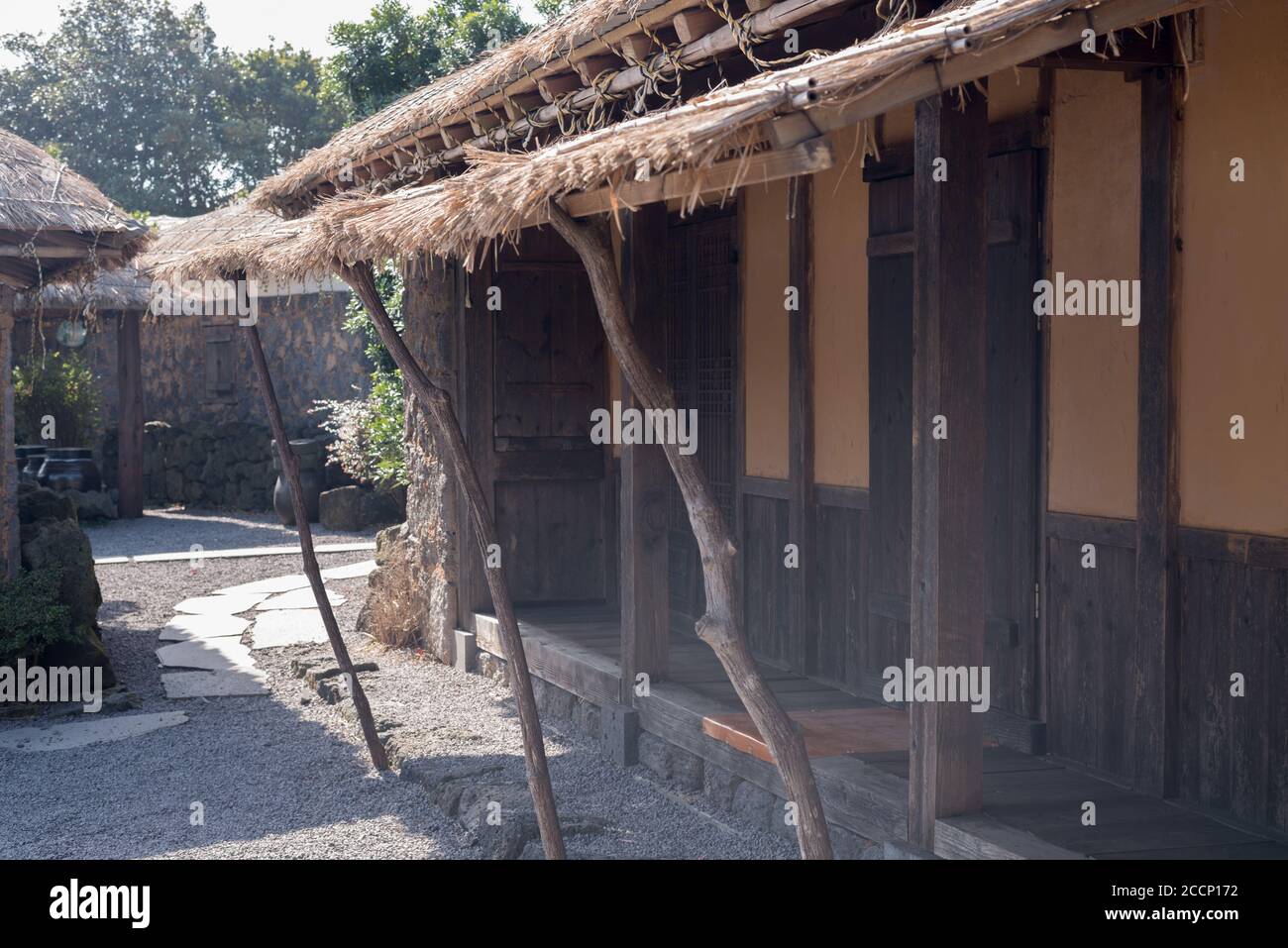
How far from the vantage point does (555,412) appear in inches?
314

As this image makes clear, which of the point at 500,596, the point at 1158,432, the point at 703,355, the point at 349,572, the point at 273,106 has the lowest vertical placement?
the point at 349,572

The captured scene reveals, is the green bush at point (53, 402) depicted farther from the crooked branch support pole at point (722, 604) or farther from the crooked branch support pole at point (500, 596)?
the crooked branch support pole at point (722, 604)

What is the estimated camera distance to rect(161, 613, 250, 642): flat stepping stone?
942 centimetres


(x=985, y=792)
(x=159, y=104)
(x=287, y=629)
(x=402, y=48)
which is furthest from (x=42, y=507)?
(x=159, y=104)

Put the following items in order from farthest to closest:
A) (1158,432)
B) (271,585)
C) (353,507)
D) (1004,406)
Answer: (353,507) → (271,585) → (1004,406) → (1158,432)

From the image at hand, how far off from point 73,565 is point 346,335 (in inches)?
337

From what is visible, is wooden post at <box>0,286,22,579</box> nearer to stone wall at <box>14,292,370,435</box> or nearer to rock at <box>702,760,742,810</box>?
rock at <box>702,760,742,810</box>

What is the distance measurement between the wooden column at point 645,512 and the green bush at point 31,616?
355 cm

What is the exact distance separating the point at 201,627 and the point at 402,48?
302 inches

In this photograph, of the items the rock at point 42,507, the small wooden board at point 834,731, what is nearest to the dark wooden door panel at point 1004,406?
the small wooden board at point 834,731

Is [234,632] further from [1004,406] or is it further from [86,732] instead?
[1004,406]

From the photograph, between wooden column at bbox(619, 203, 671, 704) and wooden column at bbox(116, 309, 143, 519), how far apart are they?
11.0 metres

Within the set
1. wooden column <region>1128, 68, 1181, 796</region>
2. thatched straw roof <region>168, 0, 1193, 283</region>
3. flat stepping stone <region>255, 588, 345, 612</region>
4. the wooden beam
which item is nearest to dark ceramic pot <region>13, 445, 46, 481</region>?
flat stepping stone <region>255, 588, 345, 612</region>

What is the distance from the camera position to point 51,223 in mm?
7480
